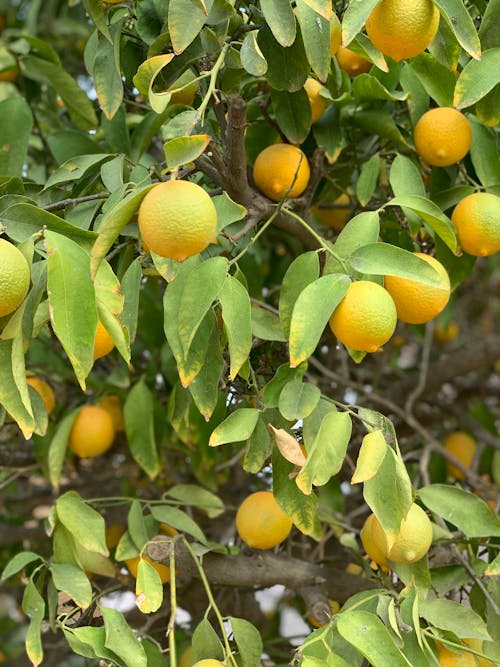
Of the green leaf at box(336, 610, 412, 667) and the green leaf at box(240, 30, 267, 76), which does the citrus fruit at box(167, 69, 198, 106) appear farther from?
the green leaf at box(336, 610, 412, 667)

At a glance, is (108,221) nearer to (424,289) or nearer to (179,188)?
(179,188)

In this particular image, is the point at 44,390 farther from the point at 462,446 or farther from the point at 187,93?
the point at 462,446

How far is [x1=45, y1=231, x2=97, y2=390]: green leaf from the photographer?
651 mm

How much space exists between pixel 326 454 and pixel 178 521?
304mm

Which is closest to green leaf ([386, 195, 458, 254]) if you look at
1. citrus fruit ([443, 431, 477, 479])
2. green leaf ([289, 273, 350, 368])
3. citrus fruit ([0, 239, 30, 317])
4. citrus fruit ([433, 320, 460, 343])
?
green leaf ([289, 273, 350, 368])

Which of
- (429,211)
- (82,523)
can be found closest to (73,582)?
(82,523)

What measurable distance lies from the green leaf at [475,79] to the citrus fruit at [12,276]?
45cm

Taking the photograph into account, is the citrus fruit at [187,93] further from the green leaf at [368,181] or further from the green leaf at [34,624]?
the green leaf at [34,624]

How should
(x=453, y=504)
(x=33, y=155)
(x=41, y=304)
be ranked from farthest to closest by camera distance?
(x=33, y=155) → (x=453, y=504) → (x=41, y=304)

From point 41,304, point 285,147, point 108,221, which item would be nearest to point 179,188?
point 108,221

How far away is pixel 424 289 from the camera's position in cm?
80

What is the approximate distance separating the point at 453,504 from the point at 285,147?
16.4 inches

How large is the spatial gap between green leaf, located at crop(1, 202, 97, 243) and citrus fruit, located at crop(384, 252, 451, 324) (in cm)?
28

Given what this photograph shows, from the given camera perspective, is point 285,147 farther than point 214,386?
Yes
